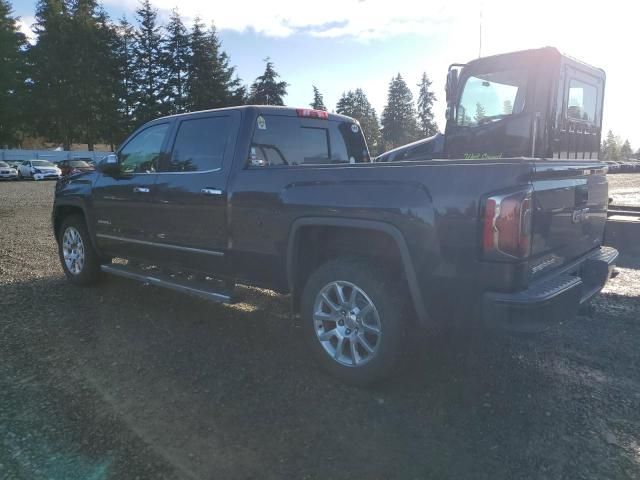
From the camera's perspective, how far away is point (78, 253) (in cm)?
625

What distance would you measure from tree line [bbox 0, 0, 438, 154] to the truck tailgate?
49271 mm

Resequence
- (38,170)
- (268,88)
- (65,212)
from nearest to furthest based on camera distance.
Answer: (65,212)
(38,170)
(268,88)

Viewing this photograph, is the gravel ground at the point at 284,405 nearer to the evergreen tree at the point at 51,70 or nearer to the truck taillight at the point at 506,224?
the truck taillight at the point at 506,224

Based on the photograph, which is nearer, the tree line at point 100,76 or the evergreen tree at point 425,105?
the tree line at point 100,76

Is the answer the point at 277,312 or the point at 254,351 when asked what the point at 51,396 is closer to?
the point at 254,351

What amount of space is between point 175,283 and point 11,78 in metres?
61.2

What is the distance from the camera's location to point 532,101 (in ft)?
20.4

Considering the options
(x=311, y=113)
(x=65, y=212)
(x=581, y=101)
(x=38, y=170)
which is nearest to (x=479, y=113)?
(x=581, y=101)

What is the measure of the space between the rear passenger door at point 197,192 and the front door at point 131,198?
0.67 feet

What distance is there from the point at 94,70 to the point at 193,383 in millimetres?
60711

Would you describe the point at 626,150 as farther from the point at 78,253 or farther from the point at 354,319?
the point at 354,319

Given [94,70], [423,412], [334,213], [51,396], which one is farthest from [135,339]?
[94,70]

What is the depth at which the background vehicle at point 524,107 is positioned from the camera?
244 inches

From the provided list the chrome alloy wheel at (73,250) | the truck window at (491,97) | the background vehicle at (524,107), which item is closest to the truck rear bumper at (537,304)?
the background vehicle at (524,107)
